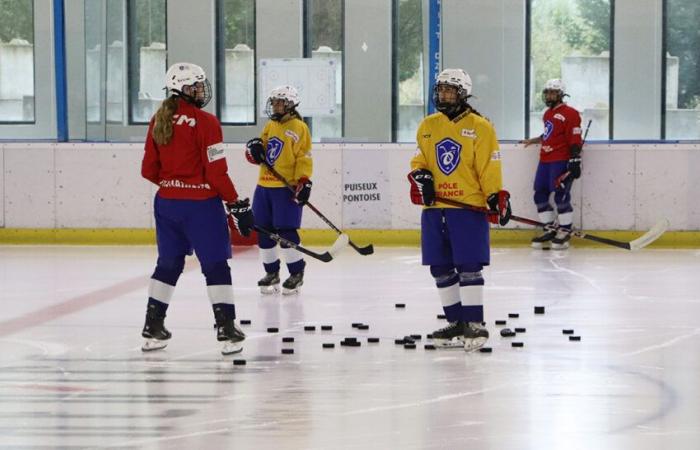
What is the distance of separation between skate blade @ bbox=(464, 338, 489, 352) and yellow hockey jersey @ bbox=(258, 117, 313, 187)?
7.86 ft

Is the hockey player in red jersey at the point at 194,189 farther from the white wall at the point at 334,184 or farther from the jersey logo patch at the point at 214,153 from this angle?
the white wall at the point at 334,184

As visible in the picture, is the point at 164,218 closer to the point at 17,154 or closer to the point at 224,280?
the point at 224,280

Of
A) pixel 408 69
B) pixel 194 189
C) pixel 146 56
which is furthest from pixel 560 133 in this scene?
pixel 194 189

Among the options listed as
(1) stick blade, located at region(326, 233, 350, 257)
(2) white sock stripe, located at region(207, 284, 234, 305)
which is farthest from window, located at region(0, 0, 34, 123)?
(2) white sock stripe, located at region(207, 284, 234, 305)

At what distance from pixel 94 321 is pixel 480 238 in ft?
7.47

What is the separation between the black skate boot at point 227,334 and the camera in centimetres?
604

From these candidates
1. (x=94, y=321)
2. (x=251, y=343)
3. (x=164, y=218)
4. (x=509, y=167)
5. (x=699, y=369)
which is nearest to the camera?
(x=699, y=369)

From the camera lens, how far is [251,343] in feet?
21.3

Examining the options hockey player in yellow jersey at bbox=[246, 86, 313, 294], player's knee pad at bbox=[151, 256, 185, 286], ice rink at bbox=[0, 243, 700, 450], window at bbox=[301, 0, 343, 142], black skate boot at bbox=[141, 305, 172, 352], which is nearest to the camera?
ice rink at bbox=[0, 243, 700, 450]

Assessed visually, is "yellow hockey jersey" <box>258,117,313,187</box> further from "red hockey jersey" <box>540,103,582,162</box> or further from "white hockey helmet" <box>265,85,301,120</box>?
"red hockey jersey" <box>540,103,582,162</box>

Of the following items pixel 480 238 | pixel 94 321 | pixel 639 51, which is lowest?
pixel 94 321

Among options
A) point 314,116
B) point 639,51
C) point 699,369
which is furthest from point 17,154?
point 699,369

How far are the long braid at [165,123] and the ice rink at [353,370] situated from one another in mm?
965

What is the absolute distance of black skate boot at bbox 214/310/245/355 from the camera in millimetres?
6035
